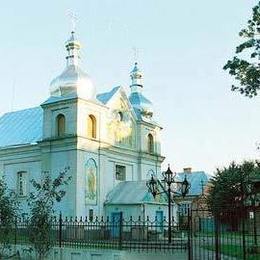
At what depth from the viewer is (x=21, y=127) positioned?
4338 cm

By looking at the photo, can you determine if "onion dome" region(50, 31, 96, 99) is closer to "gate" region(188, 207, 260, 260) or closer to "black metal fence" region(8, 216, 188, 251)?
"black metal fence" region(8, 216, 188, 251)

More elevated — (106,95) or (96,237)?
(106,95)

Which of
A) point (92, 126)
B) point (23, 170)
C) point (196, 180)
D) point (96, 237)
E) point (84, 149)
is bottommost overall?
point (96, 237)

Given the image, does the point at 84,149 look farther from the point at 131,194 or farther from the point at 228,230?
the point at 228,230

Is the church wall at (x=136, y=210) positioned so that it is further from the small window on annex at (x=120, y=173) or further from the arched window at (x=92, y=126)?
the arched window at (x=92, y=126)

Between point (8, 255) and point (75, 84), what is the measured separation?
17.8 m

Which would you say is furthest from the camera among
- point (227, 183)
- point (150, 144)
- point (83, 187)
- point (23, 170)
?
point (150, 144)

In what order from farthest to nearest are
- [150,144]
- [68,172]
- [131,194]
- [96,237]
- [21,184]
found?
[150,144] < [21,184] < [131,194] < [68,172] < [96,237]

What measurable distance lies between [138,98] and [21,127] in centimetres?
1025

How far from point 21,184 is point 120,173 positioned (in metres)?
7.48

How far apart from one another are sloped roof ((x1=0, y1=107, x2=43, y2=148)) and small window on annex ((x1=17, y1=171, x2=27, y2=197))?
2390mm

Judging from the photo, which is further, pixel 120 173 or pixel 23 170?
pixel 120 173

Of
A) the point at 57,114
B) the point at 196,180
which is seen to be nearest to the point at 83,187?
the point at 57,114

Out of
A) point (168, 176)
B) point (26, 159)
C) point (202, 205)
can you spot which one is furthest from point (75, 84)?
point (202, 205)
